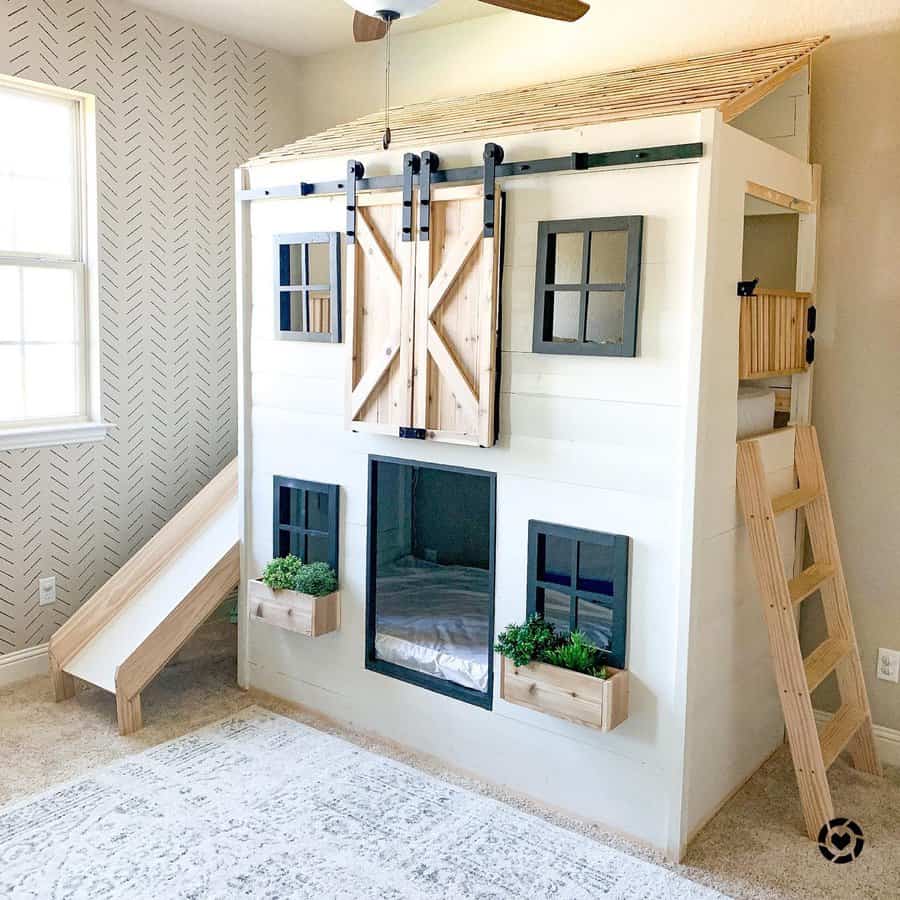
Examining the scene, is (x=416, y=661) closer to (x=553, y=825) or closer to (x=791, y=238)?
(x=553, y=825)

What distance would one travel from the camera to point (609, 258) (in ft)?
10.6

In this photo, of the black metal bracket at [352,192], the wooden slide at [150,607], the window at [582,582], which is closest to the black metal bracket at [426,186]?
the black metal bracket at [352,192]

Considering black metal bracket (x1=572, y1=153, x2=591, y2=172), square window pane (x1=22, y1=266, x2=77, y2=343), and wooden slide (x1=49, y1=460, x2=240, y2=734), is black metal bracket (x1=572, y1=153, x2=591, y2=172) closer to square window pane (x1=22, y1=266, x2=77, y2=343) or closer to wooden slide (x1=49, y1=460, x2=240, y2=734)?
wooden slide (x1=49, y1=460, x2=240, y2=734)

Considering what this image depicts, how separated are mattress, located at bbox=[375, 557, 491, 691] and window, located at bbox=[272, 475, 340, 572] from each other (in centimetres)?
25

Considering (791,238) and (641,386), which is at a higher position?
(791,238)

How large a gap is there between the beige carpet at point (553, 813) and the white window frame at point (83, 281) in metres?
1.03

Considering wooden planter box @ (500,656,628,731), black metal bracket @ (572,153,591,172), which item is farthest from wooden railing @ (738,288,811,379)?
wooden planter box @ (500,656,628,731)

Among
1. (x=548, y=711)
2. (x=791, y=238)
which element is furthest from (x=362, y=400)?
(x=791, y=238)

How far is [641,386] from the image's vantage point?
260 centimetres

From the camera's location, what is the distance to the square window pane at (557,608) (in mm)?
2834

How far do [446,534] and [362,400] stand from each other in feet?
2.51

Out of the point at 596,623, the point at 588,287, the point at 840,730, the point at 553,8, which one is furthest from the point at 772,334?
the point at 840,730

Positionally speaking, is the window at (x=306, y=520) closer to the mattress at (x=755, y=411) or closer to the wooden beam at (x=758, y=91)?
the mattress at (x=755, y=411)

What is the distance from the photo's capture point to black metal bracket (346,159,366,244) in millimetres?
3109
